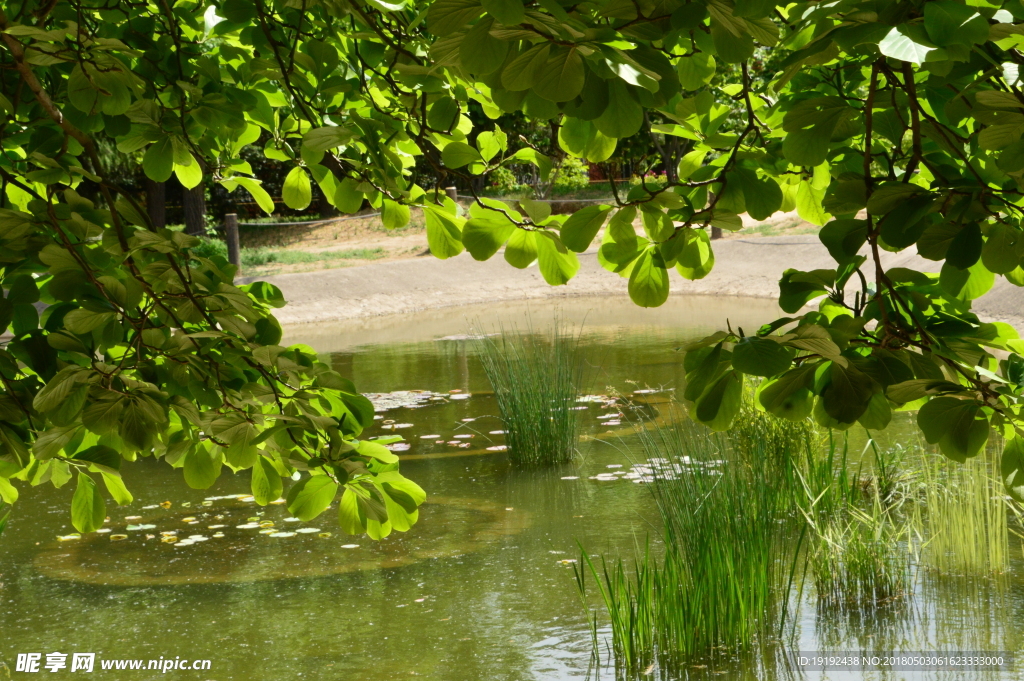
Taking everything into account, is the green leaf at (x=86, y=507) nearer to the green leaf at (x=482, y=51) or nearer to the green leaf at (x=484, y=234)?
the green leaf at (x=484, y=234)

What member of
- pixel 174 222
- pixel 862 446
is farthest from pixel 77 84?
pixel 174 222

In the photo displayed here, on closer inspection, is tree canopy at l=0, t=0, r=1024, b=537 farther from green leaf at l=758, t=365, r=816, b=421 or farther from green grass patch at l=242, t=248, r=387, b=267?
green grass patch at l=242, t=248, r=387, b=267

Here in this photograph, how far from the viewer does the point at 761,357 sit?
1.08 meters

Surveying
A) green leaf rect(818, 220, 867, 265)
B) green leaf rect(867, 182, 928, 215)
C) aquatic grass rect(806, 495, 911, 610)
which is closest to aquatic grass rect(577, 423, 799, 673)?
aquatic grass rect(806, 495, 911, 610)

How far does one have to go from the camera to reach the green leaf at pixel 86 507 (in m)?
1.66

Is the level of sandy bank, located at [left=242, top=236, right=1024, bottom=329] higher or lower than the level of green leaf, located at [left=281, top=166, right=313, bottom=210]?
lower

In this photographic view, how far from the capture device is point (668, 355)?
921 cm

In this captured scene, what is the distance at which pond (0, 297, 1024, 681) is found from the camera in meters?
3.51

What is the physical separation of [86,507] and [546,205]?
37.7 inches

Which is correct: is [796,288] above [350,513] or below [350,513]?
above

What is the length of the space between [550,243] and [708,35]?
0.33m

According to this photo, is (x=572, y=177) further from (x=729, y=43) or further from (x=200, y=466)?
(x=729, y=43)

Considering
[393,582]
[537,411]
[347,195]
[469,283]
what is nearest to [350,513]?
[347,195]

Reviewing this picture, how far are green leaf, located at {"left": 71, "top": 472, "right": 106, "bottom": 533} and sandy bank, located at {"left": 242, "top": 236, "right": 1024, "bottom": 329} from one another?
11.6 meters
